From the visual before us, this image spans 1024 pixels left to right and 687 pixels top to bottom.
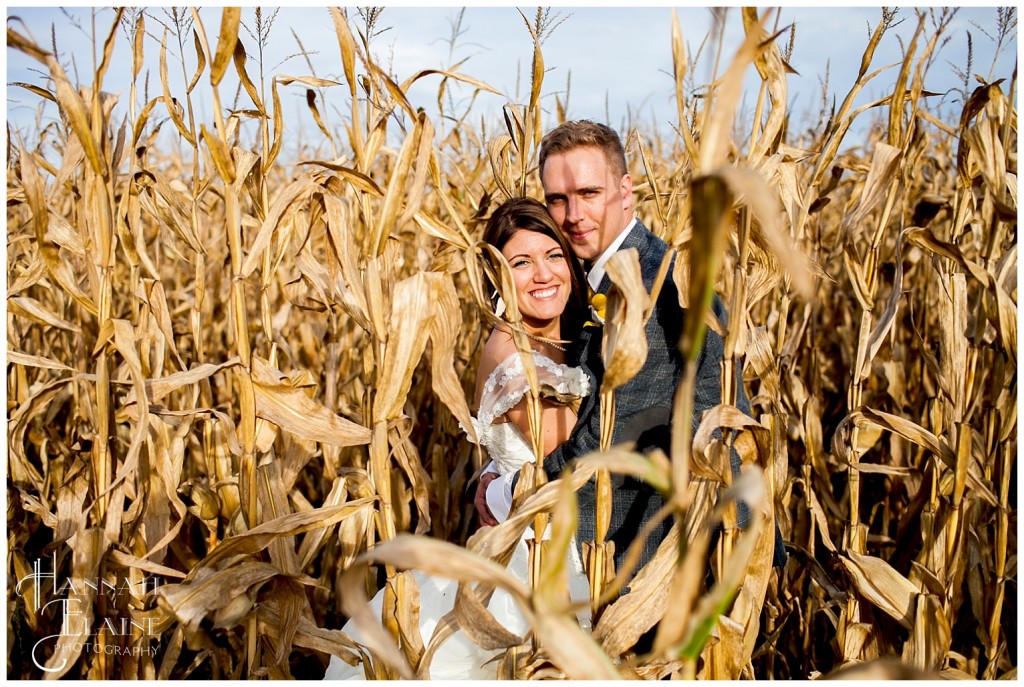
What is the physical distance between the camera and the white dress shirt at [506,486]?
185 centimetres

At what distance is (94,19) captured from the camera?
1345 millimetres

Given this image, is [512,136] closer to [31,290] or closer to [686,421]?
[686,421]

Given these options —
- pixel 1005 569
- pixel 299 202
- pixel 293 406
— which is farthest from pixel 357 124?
pixel 1005 569

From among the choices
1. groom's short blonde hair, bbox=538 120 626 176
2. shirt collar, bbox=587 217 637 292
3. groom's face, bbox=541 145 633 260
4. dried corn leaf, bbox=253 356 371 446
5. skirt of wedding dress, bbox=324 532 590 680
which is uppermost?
groom's short blonde hair, bbox=538 120 626 176

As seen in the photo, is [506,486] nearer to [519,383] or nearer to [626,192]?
[519,383]

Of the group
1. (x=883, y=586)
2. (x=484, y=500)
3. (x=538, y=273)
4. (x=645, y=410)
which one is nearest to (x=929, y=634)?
(x=883, y=586)

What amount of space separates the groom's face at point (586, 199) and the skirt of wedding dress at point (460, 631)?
904mm

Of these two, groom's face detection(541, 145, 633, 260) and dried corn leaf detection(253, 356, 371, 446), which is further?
groom's face detection(541, 145, 633, 260)

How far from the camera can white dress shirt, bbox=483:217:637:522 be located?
6.07ft

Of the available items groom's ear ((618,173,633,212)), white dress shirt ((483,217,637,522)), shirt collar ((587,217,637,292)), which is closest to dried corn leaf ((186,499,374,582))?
white dress shirt ((483,217,637,522))

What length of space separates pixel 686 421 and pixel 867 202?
1.01m

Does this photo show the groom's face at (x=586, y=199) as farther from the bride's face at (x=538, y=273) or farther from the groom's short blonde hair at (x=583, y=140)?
the bride's face at (x=538, y=273)

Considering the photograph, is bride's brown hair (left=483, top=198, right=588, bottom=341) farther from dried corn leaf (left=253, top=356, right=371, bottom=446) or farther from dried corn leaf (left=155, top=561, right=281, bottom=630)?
dried corn leaf (left=155, top=561, right=281, bottom=630)

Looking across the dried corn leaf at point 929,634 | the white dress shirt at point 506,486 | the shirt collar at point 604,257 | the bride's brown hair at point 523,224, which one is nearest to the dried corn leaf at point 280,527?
the white dress shirt at point 506,486
